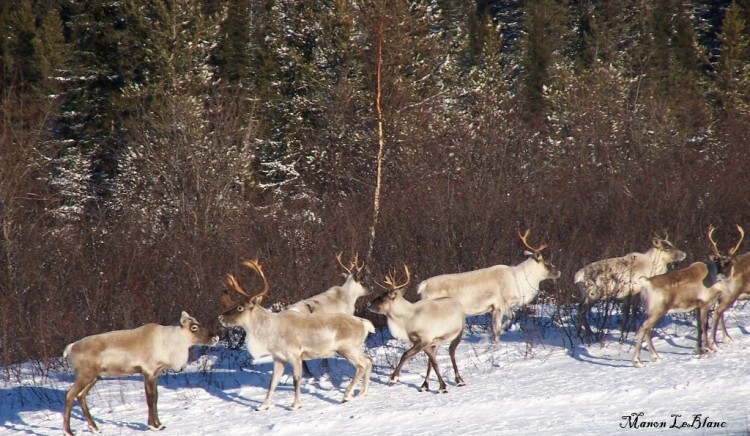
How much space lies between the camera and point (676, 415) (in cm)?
867

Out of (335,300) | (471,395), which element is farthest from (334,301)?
(471,395)

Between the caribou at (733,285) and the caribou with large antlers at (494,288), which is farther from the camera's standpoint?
the caribou with large antlers at (494,288)

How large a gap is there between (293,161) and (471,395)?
59.7 ft

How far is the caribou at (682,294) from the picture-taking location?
37.2 ft

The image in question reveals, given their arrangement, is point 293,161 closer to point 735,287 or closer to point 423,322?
point 423,322

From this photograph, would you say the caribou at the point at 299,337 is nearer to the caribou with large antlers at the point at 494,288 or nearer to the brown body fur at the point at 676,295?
the caribou with large antlers at the point at 494,288

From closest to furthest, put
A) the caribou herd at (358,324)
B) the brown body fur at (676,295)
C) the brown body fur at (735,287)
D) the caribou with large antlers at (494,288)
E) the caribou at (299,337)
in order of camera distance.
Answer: the caribou herd at (358,324) < the caribou at (299,337) < the brown body fur at (676,295) < the brown body fur at (735,287) < the caribou with large antlers at (494,288)

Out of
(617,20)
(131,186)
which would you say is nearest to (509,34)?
(617,20)

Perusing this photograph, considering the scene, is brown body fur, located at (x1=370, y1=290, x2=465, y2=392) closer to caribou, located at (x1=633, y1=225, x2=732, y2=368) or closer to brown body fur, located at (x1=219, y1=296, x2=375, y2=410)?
A: brown body fur, located at (x1=219, y1=296, x2=375, y2=410)

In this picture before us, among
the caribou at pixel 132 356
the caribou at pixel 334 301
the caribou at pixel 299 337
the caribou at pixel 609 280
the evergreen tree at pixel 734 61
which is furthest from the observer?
the evergreen tree at pixel 734 61

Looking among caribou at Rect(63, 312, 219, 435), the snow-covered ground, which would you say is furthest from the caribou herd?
the snow-covered ground
